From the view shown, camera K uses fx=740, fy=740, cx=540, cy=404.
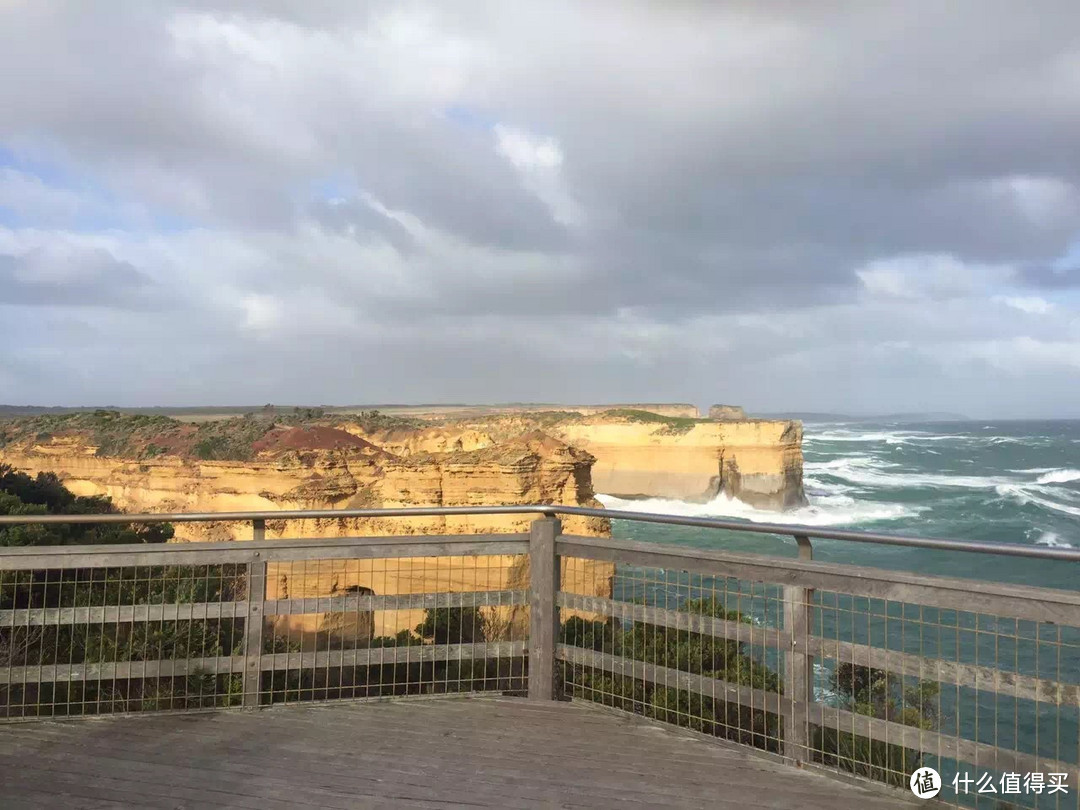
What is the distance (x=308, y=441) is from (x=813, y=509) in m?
43.5

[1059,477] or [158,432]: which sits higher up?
[158,432]

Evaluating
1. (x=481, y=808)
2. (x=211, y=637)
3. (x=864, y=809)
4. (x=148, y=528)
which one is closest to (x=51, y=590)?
(x=211, y=637)

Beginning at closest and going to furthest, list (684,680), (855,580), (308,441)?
1. (855,580)
2. (684,680)
3. (308,441)

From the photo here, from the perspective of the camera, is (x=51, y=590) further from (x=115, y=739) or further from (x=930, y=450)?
(x=930, y=450)

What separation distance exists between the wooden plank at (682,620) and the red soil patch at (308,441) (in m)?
26.0

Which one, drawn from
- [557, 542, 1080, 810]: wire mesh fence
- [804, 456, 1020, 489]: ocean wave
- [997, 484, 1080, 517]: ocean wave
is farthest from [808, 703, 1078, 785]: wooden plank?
[804, 456, 1020, 489]: ocean wave

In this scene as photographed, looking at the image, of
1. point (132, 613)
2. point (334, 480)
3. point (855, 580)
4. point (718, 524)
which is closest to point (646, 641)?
point (718, 524)

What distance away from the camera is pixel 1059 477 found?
A: 2790 inches

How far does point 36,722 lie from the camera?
13.7ft

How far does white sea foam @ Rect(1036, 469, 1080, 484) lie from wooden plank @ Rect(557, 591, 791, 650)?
77.6 m

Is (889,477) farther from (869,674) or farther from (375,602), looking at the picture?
(375,602)

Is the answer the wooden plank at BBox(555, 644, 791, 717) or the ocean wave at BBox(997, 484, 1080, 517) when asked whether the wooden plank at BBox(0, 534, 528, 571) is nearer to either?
the wooden plank at BBox(555, 644, 791, 717)

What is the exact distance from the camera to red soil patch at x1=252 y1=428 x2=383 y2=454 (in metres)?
31.1

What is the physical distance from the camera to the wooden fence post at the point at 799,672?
369 centimetres
